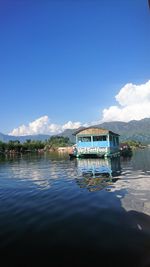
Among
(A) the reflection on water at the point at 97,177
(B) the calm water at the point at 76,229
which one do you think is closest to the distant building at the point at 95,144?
(A) the reflection on water at the point at 97,177

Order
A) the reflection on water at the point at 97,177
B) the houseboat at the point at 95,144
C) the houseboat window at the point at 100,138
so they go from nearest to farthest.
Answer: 1. the reflection on water at the point at 97,177
2. the houseboat at the point at 95,144
3. the houseboat window at the point at 100,138

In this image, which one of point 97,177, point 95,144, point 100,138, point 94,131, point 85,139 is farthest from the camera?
point 85,139

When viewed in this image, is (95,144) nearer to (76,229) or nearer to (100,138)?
(100,138)

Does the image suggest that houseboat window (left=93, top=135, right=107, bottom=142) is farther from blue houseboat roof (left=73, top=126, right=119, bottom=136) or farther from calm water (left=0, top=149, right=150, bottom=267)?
calm water (left=0, top=149, right=150, bottom=267)

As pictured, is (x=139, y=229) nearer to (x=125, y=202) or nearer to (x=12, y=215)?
(x=125, y=202)

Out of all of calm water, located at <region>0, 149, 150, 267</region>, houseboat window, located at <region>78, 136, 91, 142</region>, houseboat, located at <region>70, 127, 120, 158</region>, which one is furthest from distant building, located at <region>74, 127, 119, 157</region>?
calm water, located at <region>0, 149, 150, 267</region>

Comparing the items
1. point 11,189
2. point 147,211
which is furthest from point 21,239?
point 11,189

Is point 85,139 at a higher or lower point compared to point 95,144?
higher

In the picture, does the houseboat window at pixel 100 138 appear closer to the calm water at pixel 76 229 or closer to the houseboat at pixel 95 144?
the houseboat at pixel 95 144

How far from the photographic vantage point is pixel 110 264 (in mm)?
5234

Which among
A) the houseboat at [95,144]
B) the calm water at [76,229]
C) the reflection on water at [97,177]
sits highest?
the houseboat at [95,144]

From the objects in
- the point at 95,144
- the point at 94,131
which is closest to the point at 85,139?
the point at 94,131

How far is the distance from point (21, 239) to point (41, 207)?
3.41m

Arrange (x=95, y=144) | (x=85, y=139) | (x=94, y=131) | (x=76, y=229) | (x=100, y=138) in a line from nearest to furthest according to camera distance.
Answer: (x=76, y=229) < (x=95, y=144) < (x=94, y=131) < (x=100, y=138) < (x=85, y=139)
